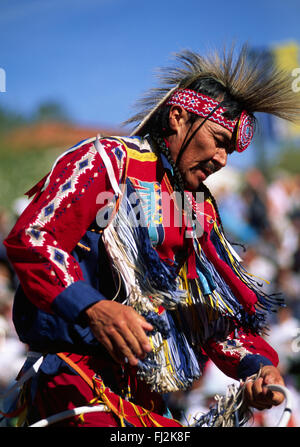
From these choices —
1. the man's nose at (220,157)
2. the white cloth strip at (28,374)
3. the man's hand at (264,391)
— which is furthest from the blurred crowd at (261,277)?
the white cloth strip at (28,374)

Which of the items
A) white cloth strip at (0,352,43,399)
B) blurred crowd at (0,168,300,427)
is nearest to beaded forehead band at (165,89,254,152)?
blurred crowd at (0,168,300,427)

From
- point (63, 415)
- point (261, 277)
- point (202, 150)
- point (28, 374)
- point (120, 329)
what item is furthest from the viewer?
point (261, 277)

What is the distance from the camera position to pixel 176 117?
2.27 m

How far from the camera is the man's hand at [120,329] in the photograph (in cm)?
169

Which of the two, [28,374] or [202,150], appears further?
[202,150]

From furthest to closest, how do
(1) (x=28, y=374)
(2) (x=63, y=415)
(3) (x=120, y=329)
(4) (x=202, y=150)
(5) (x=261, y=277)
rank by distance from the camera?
(5) (x=261, y=277)
(4) (x=202, y=150)
(1) (x=28, y=374)
(2) (x=63, y=415)
(3) (x=120, y=329)

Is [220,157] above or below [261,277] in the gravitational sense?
above

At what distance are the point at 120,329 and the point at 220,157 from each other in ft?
2.72

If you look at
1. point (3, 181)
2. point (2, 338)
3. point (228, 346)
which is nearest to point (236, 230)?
point (2, 338)

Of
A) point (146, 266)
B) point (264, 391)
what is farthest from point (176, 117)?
point (264, 391)

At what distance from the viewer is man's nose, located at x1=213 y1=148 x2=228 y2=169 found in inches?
86.7

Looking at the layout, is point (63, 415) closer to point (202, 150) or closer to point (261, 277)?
point (202, 150)

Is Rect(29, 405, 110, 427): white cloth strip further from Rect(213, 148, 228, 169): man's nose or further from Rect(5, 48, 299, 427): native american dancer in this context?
Rect(213, 148, 228, 169): man's nose

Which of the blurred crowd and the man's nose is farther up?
the man's nose
